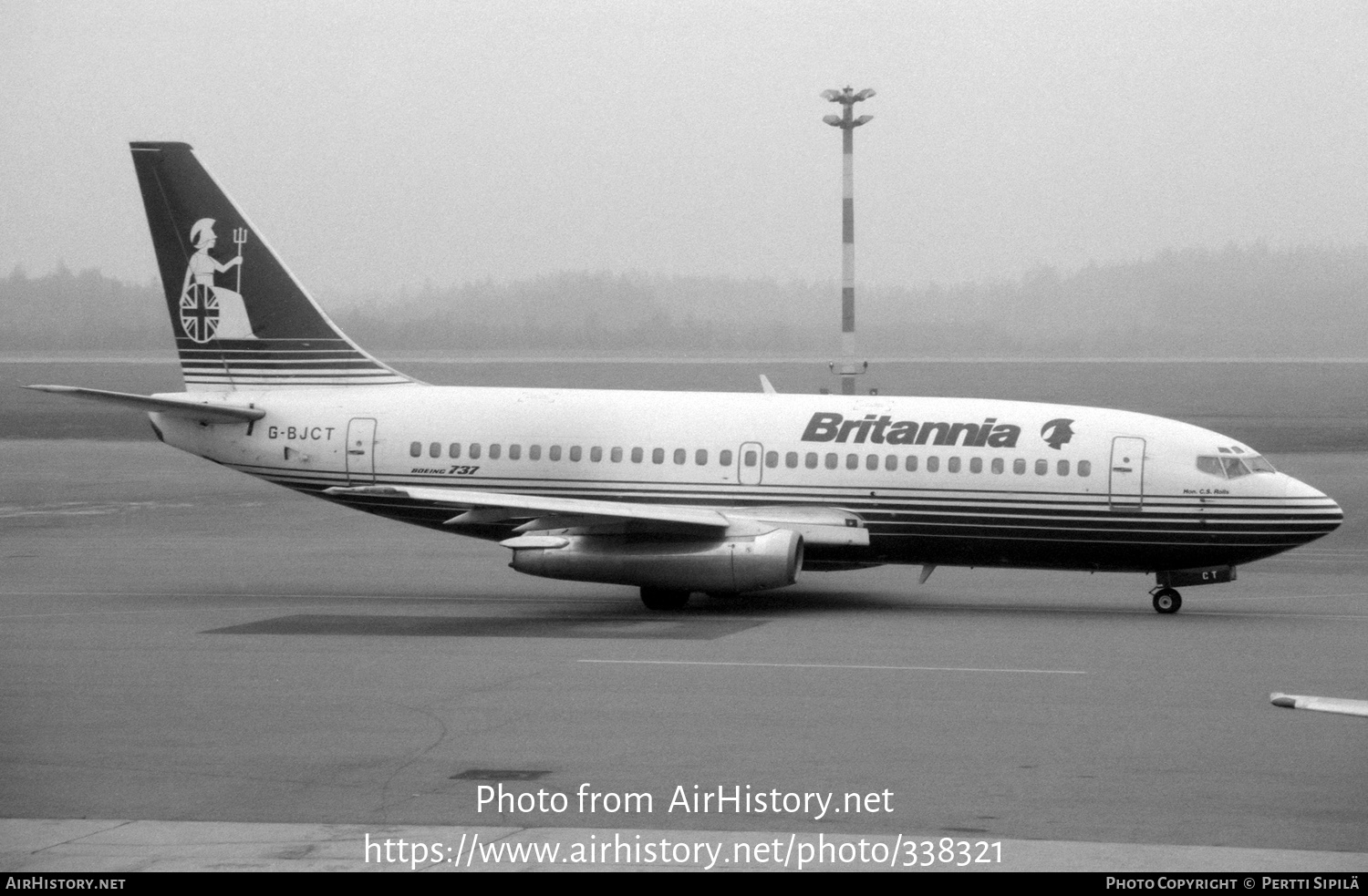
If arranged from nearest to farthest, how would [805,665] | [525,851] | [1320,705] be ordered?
[1320,705] < [525,851] < [805,665]

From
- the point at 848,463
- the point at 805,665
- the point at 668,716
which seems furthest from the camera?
the point at 848,463

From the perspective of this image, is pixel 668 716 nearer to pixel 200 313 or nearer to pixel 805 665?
pixel 805 665

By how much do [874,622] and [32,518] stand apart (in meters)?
22.8

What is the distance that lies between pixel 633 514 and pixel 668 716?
7.85m

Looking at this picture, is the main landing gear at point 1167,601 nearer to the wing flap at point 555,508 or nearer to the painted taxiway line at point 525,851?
the wing flap at point 555,508

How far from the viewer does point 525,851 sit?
10.4m

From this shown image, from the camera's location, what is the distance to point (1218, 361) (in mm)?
59906

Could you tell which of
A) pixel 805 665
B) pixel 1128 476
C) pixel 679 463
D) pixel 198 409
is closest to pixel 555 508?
pixel 679 463

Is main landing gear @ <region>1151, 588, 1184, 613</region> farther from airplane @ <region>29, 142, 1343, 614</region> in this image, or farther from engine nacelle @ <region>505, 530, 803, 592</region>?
engine nacelle @ <region>505, 530, 803, 592</region>

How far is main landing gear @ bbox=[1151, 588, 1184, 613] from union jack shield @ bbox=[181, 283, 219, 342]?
15.9 meters

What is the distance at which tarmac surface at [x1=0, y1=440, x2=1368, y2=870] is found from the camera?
11312 mm

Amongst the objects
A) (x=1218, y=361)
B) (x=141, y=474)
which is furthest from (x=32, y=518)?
(x=1218, y=361)

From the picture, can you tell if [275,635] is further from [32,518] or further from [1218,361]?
[1218,361]
